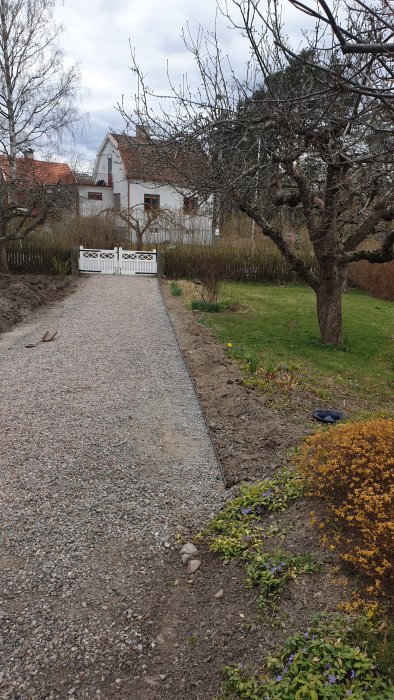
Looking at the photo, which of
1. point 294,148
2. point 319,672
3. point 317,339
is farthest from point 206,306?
point 319,672

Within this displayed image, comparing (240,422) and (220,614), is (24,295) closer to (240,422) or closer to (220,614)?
(240,422)

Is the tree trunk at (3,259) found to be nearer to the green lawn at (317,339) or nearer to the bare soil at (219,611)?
the green lawn at (317,339)

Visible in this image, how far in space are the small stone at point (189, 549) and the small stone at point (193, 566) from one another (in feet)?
0.23

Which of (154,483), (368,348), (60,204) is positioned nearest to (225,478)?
(154,483)

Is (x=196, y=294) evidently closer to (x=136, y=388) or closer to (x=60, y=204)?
(x=60, y=204)

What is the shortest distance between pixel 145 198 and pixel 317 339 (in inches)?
826

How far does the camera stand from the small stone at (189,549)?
8.78 feet

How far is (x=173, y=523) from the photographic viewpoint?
116 inches

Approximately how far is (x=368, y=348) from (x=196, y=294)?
20.3 ft

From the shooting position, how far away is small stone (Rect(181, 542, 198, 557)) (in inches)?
105

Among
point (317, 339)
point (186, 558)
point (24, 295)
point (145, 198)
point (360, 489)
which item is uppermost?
point (145, 198)

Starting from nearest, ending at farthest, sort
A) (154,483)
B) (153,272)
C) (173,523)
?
(173,523), (154,483), (153,272)

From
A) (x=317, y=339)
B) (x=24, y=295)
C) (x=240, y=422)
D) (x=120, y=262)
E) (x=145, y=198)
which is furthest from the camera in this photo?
(x=145, y=198)

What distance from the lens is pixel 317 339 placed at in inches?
331
